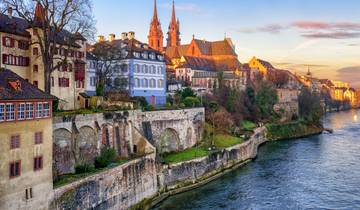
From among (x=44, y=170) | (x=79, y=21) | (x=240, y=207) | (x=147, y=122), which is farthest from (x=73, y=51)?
(x=240, y=207)

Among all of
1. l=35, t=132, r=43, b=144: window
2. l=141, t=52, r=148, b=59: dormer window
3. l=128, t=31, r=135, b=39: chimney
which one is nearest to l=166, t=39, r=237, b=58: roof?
l=128, t=31, r=135, b=39: chimney

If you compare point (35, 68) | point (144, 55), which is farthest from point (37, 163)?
point (144, 55)

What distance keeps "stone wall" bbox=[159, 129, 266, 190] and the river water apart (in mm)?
1330

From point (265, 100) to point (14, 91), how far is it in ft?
221

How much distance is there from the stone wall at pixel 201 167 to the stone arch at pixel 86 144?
21.8ft

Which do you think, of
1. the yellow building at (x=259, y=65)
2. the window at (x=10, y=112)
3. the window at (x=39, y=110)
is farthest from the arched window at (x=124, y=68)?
the yellow building at (x=259, y=65)

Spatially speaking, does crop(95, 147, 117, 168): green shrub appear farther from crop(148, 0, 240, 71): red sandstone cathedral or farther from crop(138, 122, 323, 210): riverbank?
crop(148, 0, 240, 71): red sandstone cathedral

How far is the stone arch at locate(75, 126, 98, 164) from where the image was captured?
32812 mm

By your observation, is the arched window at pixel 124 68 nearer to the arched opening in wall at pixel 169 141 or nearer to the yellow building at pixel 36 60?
the yellow building at pixel 36 60

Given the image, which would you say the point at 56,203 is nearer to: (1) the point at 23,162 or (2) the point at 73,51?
(1) the point at 23,162

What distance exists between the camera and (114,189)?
1204 inches

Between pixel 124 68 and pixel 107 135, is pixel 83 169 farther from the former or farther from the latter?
pixel 124 68

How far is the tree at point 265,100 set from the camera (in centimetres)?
8356

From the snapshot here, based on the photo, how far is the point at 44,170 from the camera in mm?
24656
